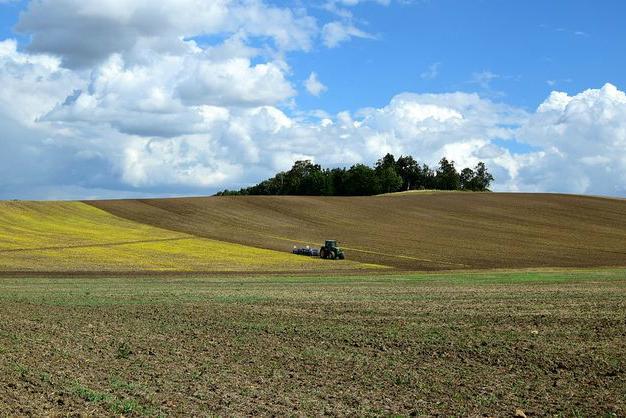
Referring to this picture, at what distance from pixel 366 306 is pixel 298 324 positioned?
247 inches

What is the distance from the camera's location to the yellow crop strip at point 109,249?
187ft

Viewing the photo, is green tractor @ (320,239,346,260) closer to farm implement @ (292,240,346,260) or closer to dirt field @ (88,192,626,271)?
Result: farm implement @ (292,240,346,260)

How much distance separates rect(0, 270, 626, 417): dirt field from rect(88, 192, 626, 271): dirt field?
36553 mm

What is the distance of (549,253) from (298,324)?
54.4 m

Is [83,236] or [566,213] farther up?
[566,213]

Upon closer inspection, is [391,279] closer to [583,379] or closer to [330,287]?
[330,287]

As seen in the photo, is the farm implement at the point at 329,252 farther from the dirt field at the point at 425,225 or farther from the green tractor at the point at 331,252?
the dirt field at the point at 425,225

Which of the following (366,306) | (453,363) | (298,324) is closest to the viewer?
(453,363)

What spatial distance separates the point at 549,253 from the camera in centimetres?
7219

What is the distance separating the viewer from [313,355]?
17391mm

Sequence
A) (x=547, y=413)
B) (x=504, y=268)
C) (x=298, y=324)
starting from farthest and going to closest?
1. (x=504, y=268)
2. (x=298, y=324)
3. (x=547, y=413)

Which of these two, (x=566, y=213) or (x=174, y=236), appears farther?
(x=566, y=213)

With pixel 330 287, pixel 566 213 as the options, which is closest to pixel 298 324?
pixel 330 287

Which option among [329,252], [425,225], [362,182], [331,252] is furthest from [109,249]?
[362,182]
